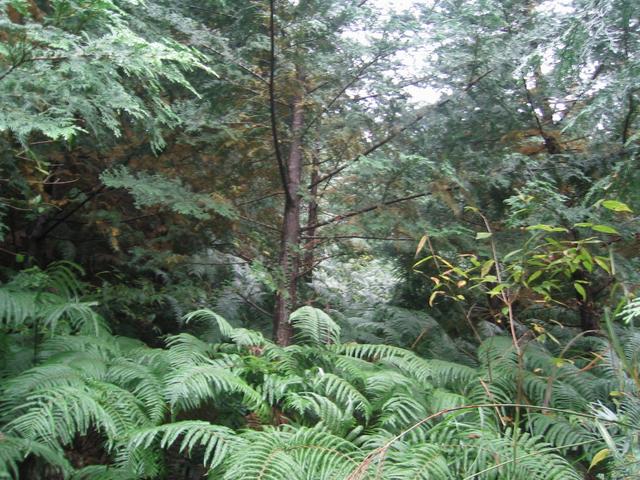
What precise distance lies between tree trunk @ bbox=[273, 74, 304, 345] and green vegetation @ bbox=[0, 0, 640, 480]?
0.07ft

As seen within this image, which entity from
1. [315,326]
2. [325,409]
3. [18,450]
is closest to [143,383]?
[18,450]

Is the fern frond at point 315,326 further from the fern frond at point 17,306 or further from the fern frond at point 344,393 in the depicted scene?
the fern frond at point 17,306

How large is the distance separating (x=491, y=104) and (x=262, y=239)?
2.26m

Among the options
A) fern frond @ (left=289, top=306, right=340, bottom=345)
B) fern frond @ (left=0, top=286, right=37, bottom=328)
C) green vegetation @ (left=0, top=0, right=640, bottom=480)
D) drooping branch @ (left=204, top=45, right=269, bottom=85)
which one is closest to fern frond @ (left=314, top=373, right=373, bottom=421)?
green vegetation @ (left=0, top=0, right=640, bottom=480)

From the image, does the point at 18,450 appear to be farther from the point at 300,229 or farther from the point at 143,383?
the point at 300,229

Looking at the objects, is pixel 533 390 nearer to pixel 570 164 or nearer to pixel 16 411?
pixel 570 164

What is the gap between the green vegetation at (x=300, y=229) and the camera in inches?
98.1

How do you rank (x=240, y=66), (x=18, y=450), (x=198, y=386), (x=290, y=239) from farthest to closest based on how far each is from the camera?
1. (x=290, y=239)
2. (x=240, y=66)
3. (x=198, y=386)
4. (x=18, y=450)

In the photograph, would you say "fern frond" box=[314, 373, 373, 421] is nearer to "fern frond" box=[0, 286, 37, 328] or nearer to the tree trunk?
the tree trunk

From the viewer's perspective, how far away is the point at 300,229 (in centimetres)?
443

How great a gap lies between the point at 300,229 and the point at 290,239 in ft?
0.57

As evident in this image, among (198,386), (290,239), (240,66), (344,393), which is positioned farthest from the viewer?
(290,239)

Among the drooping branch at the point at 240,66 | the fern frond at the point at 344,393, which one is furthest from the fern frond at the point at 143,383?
the drooping branch at the point at 240,66

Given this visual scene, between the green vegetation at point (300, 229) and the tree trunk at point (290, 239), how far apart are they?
2cm
